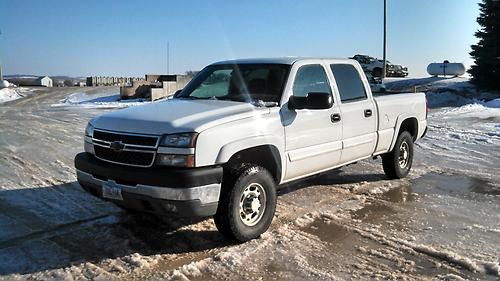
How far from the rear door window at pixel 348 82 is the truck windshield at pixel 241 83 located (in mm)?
900

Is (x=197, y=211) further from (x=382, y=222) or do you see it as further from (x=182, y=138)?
(x=382, y=222)

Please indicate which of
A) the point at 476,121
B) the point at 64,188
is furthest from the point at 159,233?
the point at 476,121

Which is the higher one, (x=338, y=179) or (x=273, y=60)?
(x=273, y=60)

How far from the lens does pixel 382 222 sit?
5.44m

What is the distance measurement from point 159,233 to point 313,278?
1.81 meters

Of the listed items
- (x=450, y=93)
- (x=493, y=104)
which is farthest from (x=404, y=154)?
(x=450, y=93)

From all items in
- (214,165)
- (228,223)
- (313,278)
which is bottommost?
(313,278)

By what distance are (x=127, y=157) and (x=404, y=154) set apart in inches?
192

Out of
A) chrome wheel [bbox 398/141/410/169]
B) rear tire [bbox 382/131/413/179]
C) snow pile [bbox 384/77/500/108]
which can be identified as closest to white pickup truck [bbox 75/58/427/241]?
rear tire [bbox 382/131/413/179]

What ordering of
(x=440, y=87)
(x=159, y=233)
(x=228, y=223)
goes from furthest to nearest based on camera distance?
(x=440, y=87) < (x=159, y=233) < (x=228, y=223)

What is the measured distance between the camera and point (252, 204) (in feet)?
15.8

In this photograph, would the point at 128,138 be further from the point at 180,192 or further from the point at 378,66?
the point at 378,66

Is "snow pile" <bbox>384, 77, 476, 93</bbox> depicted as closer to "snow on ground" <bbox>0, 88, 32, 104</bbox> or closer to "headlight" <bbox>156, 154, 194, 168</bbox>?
"headlight" <bbox>156, 154, 194, 168</bbox>

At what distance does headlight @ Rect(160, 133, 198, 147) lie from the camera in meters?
4.23
